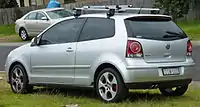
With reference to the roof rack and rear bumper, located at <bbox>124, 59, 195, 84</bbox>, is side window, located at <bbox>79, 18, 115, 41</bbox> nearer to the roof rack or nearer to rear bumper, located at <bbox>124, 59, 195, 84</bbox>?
the roof rack

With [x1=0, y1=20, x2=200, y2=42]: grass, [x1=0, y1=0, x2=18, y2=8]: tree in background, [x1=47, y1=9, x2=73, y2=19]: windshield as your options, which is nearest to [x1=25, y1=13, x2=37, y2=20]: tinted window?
[x1=0, y1=20, x2=200, y2=42]: grass

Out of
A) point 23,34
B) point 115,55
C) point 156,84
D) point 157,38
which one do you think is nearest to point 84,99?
point 115,55

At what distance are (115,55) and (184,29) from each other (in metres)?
18.9

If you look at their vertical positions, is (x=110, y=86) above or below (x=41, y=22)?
above

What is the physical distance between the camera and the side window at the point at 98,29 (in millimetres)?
9398

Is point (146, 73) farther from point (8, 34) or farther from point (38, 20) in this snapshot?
point (8, 34)

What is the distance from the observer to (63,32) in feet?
33.6

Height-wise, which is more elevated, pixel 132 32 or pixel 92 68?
pixel 132 32

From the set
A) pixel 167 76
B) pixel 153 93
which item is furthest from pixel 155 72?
pixel 153 93

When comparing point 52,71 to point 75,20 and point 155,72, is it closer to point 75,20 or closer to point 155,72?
point 75,20

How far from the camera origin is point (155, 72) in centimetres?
889

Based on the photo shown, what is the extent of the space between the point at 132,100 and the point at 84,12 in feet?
6.78

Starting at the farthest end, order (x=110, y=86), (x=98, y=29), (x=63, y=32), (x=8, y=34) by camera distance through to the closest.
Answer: (x=8, y=34), (x=63, y=32), (x=98, y=29), (x=110, y=86)

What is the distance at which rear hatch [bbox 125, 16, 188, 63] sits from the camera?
8.98 metres
